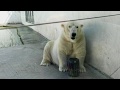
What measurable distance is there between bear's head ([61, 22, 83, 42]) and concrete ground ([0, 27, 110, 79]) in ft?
2.19

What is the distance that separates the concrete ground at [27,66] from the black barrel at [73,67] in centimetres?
9

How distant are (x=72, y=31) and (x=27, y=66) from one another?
1.30 meters

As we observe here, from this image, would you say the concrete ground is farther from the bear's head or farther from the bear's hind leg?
the bear's head

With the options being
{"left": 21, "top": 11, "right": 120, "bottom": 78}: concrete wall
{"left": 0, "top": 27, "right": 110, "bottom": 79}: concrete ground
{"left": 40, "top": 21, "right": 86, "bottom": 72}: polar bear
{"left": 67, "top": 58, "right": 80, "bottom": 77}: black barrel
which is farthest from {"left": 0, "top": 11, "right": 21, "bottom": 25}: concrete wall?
{"left": 67, "top": 58, "right": 80, "bottom": 77}: black barrel

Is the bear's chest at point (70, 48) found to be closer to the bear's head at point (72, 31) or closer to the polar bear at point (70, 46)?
the polar bear at point (70, 46)

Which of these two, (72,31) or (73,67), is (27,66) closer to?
(73,67)

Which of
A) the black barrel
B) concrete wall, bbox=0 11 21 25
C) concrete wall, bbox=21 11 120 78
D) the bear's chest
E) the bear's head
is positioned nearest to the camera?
concrete wall, bbox=21 11 120 78

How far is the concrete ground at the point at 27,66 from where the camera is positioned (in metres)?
4.25

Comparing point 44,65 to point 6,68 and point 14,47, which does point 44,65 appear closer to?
point 6,68

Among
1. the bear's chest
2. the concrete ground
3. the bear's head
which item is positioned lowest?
the concrete ground

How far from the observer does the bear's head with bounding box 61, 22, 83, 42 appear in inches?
166

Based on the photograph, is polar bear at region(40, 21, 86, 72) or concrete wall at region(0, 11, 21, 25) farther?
concrete wall at region(0, 11, 21, 25)

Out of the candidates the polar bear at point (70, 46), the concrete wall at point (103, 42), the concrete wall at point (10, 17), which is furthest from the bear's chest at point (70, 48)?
the concrete wall at point (10, 17)
